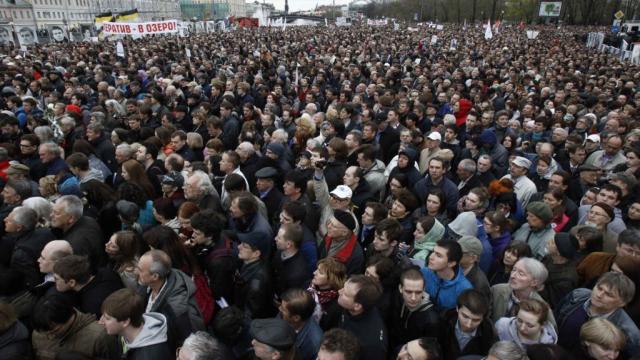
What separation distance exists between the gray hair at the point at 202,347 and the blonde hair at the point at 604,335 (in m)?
2.28

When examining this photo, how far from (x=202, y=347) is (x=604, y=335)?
2426mm

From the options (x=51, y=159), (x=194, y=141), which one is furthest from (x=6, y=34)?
(x=194, y=141)

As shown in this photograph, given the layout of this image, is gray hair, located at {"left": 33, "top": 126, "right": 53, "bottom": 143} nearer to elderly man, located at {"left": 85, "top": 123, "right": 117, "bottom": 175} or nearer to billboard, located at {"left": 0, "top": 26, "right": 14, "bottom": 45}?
elderly man, located at {"left": 85, "top": 123, "right": 117, "bottom": 175}

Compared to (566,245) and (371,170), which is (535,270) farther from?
(371,170)

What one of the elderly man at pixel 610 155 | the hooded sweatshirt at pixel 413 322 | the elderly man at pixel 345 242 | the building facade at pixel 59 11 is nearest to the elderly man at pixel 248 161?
the elderly man at pixel 345 242

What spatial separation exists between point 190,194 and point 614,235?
4435mm

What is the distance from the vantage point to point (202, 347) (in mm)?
2426

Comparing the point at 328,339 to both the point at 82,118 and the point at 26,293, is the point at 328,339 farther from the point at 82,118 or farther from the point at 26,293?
the point at 82,118

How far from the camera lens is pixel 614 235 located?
420 cm

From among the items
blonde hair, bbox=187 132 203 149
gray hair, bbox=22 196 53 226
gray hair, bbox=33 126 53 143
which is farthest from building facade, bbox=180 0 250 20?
gray hair, bbox=22 196 53 226

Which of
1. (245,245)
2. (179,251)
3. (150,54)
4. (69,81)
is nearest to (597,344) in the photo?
(245,245)

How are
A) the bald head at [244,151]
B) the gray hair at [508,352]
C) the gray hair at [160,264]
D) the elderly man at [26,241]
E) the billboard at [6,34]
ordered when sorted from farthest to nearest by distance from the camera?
the billboard at [6,34] → the bald head at [244,151] → the elderly man at [26,241] → the gray hair at [160,264] → the gray hair at [508,352]

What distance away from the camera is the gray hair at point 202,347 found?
2.39 metres

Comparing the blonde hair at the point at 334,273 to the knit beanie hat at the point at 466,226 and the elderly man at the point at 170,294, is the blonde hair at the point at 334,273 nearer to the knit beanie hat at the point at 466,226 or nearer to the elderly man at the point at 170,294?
the elderly man at the point at 170,294
